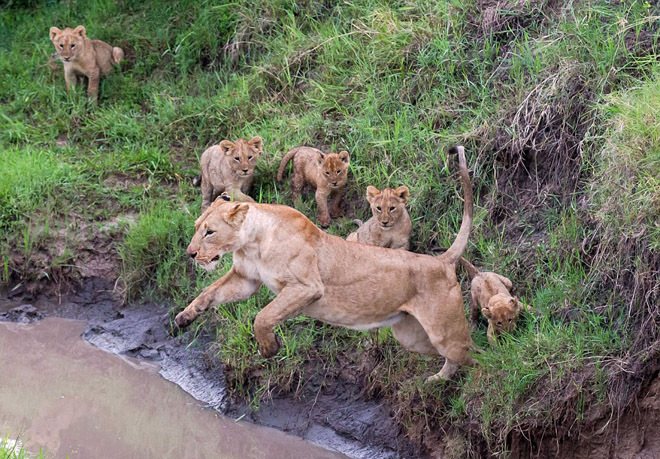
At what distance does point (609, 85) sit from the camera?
782 cm

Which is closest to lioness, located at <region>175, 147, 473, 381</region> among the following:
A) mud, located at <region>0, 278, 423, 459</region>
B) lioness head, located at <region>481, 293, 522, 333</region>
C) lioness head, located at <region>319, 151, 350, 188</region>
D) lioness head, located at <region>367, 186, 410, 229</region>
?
lioness head, located at <region>481, 293, 522, 333</region>

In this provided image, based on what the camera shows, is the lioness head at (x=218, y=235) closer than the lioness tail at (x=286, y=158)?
Yes

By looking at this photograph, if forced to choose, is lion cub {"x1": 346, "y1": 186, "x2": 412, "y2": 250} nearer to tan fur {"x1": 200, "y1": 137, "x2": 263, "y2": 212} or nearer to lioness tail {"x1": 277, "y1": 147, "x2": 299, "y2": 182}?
lioness tail {"x1": 277, "y1": 147, "x2": 299, "y2": 182}

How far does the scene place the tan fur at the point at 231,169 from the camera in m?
9.12

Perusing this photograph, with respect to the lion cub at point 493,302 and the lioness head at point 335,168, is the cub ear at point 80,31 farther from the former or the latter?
the lion cub at point 493,302

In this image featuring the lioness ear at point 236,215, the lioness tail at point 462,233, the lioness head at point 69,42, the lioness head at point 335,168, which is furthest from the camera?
Answer: the lioness head at point 69,42

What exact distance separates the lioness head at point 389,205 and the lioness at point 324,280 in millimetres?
1053

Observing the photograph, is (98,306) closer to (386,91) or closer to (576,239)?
(386,91)

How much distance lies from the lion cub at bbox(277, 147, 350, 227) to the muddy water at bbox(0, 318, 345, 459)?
1.95 meters

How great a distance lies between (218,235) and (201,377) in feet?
7.03

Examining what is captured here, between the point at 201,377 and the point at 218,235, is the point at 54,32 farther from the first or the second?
the point at 218,235

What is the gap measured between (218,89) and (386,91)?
2176mm

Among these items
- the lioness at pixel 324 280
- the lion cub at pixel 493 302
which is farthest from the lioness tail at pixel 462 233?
the lion cub at pixel 493 302

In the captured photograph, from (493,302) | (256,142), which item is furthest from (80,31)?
(493,302)
